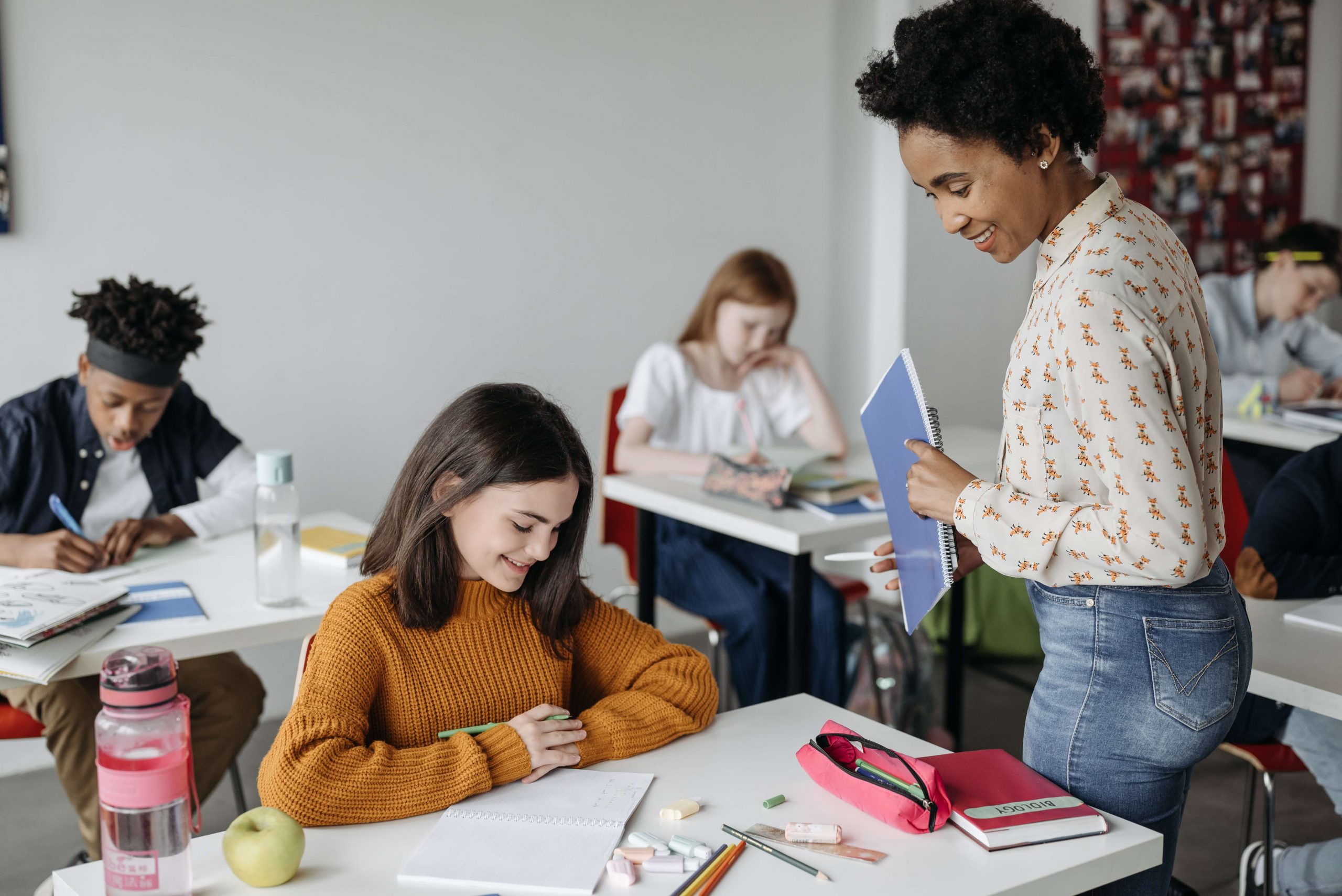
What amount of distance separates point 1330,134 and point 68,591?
5.38 metres

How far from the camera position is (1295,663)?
1.73 meters

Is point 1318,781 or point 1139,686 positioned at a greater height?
point 1139,686

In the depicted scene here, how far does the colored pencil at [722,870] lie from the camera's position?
1105 mm

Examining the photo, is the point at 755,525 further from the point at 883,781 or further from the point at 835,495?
the point at 883,781

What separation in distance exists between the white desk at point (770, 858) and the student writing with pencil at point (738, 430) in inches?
59.2

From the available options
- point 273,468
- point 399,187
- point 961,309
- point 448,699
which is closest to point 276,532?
point 273,468

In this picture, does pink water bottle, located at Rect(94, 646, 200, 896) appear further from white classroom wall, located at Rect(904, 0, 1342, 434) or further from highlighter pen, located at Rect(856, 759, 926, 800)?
white classroom wall, located at Rect(904, 0, 1342, 434)

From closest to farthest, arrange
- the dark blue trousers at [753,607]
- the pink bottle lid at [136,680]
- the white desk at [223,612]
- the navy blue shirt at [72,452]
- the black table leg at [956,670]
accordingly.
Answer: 1. the pink bottle lid at [136,680]
2. the white desk at [223,612]
3. the navy blue shirt at [72,452]
4. the dark blue trousers at [753,607]
5. the black table leg at [956,670]

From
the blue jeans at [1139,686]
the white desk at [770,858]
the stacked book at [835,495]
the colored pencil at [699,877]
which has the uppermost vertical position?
the blue jeans at [1139,686]

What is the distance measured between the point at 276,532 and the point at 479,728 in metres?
0.86

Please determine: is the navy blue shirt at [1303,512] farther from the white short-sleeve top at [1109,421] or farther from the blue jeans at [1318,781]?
the white short-sleeve top at [1109,421]

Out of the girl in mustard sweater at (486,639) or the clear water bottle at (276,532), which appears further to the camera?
the clear water bottle at (276,532)

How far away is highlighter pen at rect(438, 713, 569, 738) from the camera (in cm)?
137

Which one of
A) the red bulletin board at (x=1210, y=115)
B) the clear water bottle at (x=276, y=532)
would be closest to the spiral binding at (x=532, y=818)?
the clear water bottle at (x=276, y=532)
